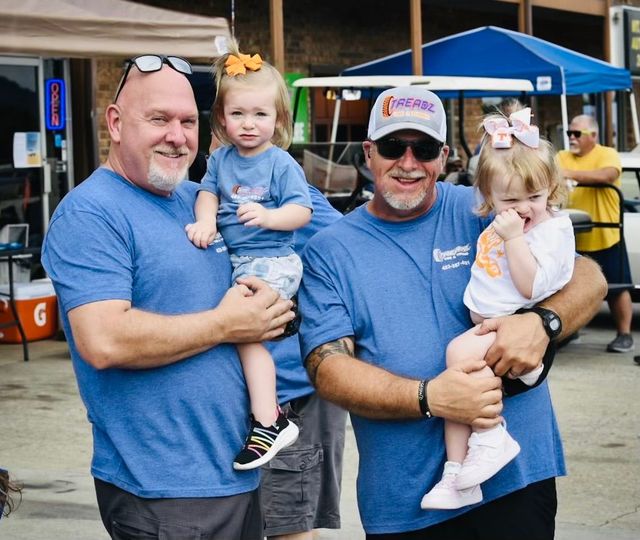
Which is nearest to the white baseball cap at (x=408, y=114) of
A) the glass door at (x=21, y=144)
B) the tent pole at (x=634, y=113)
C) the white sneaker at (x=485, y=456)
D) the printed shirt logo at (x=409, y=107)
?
the printed shirt logo at (x=409, y=107)

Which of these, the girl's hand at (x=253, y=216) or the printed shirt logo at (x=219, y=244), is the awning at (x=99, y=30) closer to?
the girl's hand at (x=253, y=216)

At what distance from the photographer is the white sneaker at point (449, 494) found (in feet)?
10.9

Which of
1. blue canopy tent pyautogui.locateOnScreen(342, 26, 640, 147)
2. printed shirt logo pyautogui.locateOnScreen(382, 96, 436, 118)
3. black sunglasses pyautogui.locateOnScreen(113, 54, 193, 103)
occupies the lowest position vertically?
printed shirt logo pyautogui.locateOnScreen(382, 96, 436, 118)

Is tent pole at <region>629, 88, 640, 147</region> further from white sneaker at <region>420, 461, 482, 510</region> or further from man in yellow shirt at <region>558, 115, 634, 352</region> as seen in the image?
white sneaker at <region>420, 461, 482, 510</region>

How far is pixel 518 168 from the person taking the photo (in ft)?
11.5

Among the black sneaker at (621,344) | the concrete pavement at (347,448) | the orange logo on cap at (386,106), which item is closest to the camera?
the orange logo on cap at (386,106)

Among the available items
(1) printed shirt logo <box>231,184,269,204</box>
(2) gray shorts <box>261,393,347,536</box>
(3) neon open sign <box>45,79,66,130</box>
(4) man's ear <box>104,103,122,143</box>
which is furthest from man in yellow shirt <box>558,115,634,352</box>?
(4) man's ear <box>104,103,122,143</box>

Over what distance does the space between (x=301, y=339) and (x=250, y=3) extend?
43.7 ft

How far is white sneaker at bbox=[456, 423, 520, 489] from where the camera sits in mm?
3297

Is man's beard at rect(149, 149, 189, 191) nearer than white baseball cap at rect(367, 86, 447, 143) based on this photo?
Yes

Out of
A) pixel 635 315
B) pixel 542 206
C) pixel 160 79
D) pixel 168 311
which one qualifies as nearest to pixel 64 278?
pixel 168 311

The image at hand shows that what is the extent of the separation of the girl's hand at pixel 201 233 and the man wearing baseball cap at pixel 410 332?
317mm

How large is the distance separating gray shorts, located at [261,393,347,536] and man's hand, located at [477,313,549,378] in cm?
123

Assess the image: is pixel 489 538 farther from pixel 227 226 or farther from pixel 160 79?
pixel 160 79
